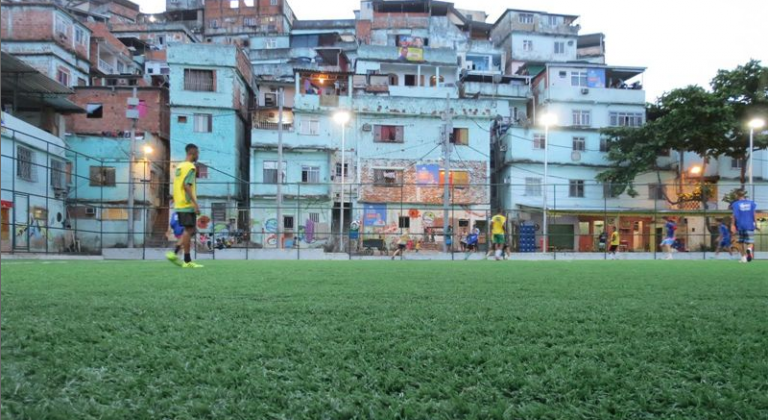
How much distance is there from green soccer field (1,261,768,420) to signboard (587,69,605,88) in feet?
114

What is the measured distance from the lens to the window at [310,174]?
1188 inches

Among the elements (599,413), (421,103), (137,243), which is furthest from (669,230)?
(599,413)

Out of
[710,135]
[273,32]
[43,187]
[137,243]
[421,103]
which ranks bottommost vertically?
[137,243]

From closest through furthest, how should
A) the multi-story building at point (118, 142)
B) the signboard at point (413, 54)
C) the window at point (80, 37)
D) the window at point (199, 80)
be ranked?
1. the multi-story building at point (118, 142)
2. the window at point (199, 80)
3. the window at point (80, 37)
4. the signboard at point (413, 54)

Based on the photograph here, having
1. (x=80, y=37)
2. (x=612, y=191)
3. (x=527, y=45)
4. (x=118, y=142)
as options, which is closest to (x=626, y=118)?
(x=612, y=191)

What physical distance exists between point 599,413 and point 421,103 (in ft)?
101

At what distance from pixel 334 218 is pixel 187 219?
20764 mm

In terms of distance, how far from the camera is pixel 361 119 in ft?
103

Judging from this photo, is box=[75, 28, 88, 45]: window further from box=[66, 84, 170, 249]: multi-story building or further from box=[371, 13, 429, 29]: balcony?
box=[371, 13, 429, 29]: balcony

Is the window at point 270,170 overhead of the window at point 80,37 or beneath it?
beneath

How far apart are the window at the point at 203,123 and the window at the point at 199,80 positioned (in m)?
1.41

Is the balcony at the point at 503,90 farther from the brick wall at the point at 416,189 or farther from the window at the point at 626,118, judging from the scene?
the brick wall at the point at 416,189

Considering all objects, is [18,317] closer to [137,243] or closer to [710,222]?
[137,243]

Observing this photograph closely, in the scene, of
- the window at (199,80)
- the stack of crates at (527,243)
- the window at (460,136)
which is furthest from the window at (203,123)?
the stack of crates at (527,243)
